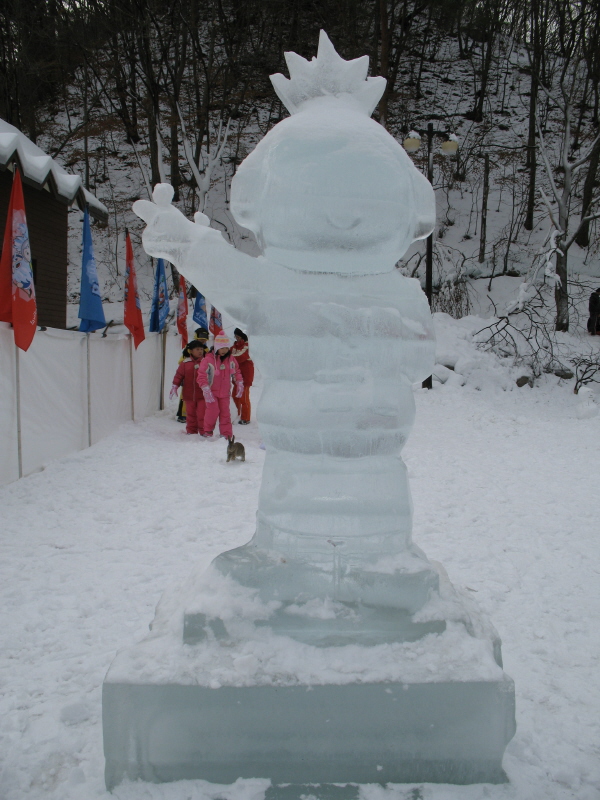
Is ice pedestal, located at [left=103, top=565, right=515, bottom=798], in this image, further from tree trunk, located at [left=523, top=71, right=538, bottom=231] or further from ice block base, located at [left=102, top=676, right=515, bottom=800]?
tree trunk, located at [left=523, top=71, right=538, bottom=231]

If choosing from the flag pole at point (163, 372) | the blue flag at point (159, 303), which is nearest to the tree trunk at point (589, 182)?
the blue flag at point (159, 303)

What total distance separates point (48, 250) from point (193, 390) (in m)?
5.81

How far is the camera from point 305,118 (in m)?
2.01

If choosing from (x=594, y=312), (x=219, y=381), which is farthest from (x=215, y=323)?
(x=594, y=312)

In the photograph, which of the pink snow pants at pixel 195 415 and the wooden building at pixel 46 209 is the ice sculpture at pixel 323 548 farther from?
the wooden building at pixel 46 209

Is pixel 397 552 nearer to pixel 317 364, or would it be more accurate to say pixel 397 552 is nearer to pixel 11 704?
pixel 317 364

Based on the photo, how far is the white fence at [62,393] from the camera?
578 cm

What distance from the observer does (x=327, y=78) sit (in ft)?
7.00

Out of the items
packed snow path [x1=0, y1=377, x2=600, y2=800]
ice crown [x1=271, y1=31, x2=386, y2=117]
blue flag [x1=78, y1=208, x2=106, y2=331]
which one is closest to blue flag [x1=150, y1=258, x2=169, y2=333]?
blue flag [x1=78, y1=208, x2=106, y2=331]

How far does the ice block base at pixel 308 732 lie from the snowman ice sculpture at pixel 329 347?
206 mm

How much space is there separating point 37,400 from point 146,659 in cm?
508

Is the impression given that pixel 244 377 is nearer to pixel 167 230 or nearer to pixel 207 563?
pixel 207 563

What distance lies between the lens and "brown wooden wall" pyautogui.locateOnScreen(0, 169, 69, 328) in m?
11.5

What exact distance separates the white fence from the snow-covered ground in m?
0.28
